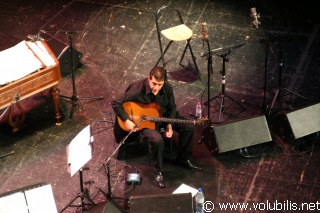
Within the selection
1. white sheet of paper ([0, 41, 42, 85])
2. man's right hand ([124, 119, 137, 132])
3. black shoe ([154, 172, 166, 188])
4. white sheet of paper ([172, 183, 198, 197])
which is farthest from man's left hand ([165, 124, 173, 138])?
white sheet of paper ([0, 41, 42, 85])

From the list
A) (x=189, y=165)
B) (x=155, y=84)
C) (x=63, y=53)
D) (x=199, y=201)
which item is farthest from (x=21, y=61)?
(x=199, y=201)

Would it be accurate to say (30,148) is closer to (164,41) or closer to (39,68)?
(39,68)

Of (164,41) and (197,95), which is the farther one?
(164,41)

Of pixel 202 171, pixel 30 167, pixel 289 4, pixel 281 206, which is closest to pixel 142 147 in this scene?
pixel 202 171

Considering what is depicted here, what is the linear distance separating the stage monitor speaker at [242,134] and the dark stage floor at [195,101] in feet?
0.04

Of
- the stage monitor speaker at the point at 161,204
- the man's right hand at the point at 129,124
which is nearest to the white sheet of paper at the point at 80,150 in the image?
the stage monitor speaker at the point at 161,204

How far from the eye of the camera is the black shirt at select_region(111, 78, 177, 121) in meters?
6.59

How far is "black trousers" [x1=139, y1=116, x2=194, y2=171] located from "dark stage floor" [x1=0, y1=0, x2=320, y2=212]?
20 cm

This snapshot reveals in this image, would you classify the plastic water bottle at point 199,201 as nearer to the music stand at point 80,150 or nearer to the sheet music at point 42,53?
the music stand at point 80,150

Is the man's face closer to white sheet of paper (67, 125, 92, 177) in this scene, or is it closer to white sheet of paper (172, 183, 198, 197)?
white sheet of paper (67, 125, 92, 177)

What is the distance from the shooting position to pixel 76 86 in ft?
27.2

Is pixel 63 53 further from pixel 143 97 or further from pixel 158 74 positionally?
pixel 158 74

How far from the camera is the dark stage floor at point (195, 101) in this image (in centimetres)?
680

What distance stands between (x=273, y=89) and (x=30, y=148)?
3.34 m
